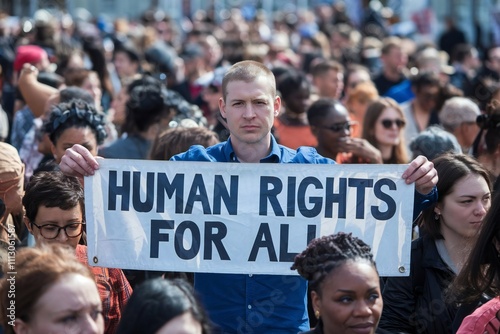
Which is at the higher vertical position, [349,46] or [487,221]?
[349,46]

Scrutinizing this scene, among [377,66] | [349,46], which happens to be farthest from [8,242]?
[349,46]

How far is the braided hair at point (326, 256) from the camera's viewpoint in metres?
4.24

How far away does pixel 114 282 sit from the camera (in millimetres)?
5094

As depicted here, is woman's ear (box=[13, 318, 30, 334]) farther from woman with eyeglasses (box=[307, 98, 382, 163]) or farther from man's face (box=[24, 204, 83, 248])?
woman with eyeglasses (box=[307, 98, 382, 163])

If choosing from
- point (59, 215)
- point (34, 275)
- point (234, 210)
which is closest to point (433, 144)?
point (234, 210)

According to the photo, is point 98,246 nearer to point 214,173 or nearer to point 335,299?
point 214,173

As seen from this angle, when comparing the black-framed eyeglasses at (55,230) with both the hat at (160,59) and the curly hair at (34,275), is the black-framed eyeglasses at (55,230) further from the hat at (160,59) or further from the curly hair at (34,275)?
the hat at (160,59)

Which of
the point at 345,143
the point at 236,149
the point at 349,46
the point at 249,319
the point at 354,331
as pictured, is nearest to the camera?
the point at 354,331

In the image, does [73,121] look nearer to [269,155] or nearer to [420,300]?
[269,155]

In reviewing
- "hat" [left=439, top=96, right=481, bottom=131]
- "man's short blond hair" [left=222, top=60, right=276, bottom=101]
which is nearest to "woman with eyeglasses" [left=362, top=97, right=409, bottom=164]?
"hat" [left=439, top=96, right=481, bottom=131]

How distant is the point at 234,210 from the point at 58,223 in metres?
0.91

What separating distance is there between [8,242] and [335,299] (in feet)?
6.22

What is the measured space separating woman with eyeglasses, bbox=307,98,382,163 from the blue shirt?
292cm

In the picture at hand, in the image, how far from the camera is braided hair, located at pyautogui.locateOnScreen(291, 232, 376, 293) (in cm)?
424
